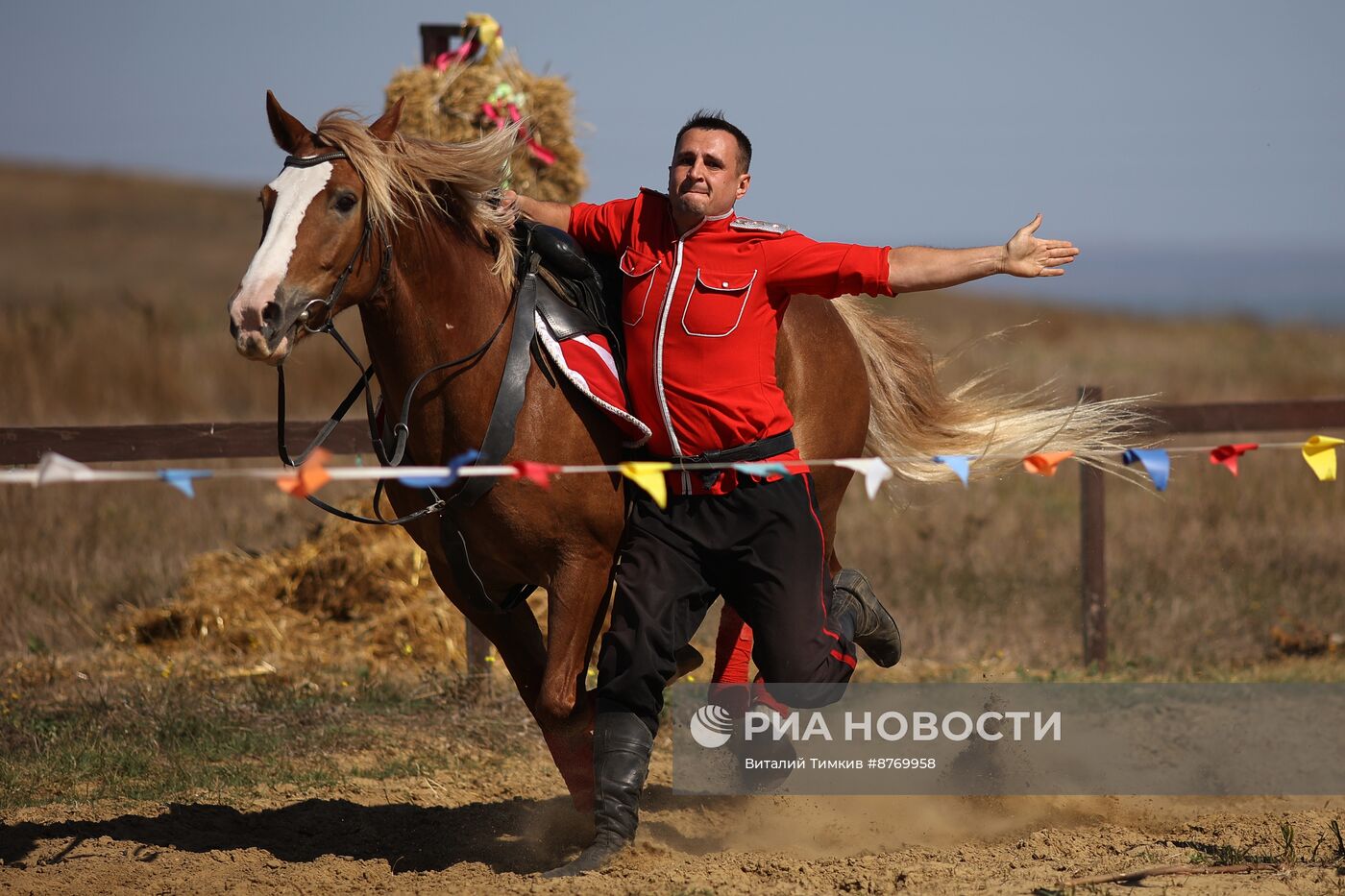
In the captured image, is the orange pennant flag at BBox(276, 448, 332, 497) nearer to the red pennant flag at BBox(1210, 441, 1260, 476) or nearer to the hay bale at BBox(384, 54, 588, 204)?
the red pennant flag at BBox(1210, 441, 1260, 476)

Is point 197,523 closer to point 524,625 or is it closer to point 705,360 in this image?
point 524,625

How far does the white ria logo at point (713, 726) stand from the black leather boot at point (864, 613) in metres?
0.57

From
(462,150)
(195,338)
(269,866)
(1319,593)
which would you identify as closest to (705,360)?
(462,150)

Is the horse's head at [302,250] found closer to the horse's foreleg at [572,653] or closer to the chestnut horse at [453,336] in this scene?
the chestnut horse at [453,336]

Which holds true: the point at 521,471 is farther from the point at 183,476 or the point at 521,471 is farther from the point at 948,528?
the point at 948,528

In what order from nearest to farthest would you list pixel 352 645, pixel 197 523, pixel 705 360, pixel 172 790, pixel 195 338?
pixel 705 360
pixel 172 790
pixel 352 645
pixel 197 523
pixel 195 338

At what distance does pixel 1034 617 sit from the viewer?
796 centimetres

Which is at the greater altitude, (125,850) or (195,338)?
(195,338)

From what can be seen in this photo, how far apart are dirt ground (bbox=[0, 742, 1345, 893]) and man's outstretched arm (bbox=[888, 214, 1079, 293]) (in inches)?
71.9

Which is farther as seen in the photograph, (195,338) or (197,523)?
(195,338)

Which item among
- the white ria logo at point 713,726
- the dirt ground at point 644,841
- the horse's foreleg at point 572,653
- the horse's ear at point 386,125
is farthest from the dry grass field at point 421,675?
the horse's ear at point 386,125

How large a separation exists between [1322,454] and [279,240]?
3356 millimetres

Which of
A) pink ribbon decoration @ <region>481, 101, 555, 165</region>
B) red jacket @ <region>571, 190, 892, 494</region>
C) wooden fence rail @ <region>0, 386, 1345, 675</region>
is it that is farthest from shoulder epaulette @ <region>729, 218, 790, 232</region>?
pink ribbon decoration @ <region>481, 101, 555, 165</region>

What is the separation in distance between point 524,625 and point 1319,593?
5.79 meters
